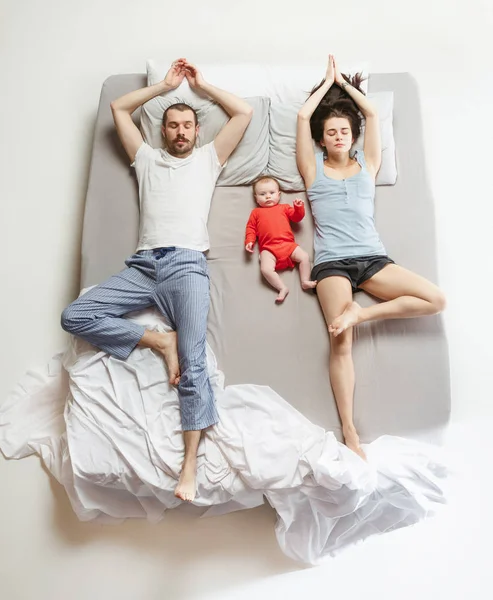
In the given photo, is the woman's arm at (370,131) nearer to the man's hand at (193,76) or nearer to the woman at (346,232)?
the woman at (346,232)

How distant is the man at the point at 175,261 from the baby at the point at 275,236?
19 cm

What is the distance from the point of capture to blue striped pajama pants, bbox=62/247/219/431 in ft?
5.58

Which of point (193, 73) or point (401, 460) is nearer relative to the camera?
point (401, 460)

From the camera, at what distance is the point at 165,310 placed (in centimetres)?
186

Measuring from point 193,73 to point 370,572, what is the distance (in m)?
1.95

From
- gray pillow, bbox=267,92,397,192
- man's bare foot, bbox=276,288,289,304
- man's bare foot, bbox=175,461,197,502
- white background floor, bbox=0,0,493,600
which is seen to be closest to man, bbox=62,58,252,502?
man's bare foot, bbox=175,461,197,502

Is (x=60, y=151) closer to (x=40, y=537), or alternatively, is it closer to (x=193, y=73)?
(x=193, y=73)

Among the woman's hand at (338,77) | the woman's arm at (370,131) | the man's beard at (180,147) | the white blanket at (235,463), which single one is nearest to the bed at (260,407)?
the white blanket at (235,463)

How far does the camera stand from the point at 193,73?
213cm

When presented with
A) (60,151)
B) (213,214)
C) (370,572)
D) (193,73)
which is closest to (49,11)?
(60,151)

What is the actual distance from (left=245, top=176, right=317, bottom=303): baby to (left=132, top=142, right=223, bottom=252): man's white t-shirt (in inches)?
7.4

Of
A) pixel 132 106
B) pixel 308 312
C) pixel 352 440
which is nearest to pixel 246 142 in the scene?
pixel 132 106

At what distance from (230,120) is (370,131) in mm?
546

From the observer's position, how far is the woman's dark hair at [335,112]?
205 centimetres
